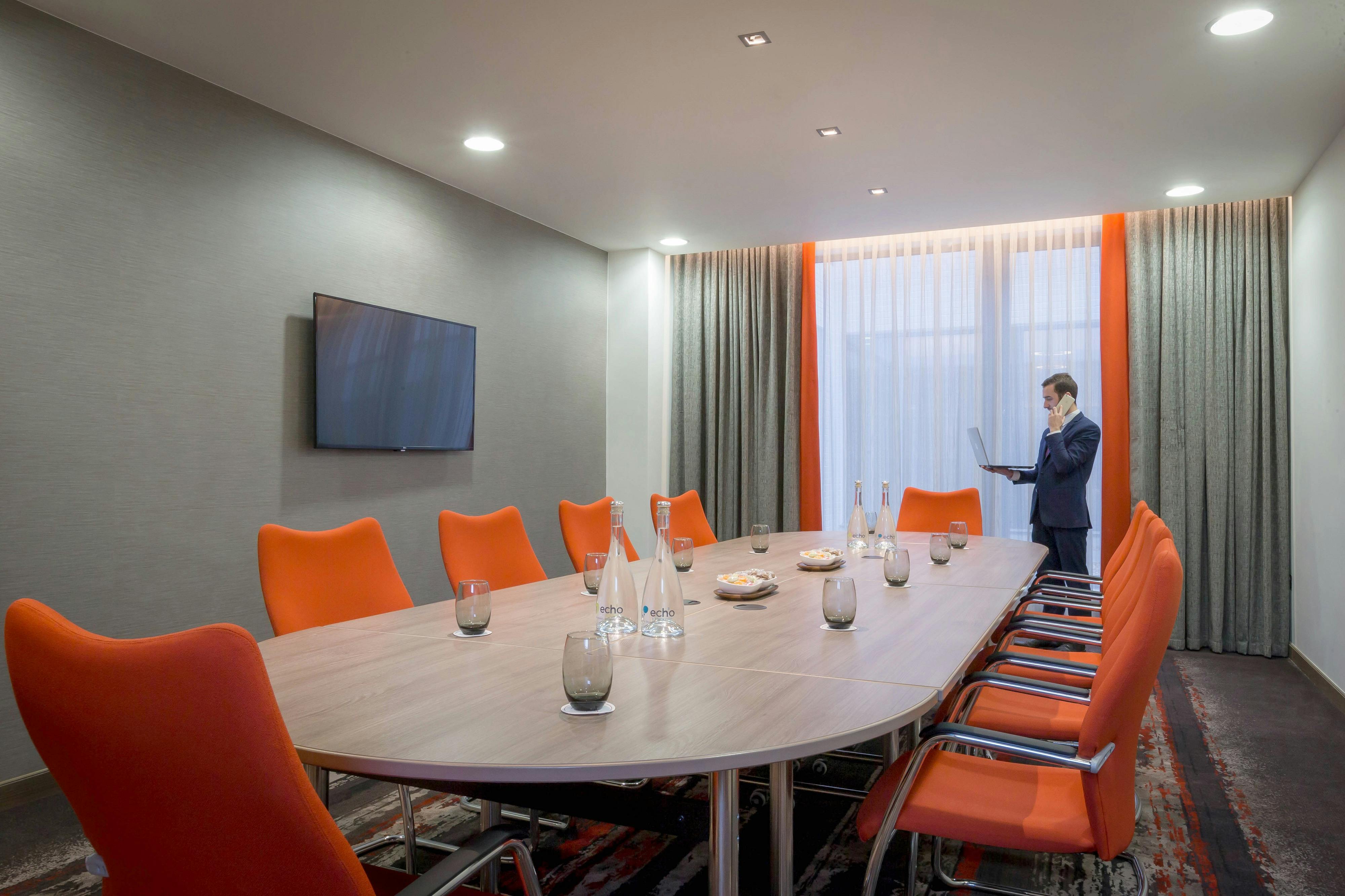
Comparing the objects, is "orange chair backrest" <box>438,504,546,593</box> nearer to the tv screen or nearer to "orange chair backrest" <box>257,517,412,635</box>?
"orange chair backrest" <box>257,517,412,635</box>

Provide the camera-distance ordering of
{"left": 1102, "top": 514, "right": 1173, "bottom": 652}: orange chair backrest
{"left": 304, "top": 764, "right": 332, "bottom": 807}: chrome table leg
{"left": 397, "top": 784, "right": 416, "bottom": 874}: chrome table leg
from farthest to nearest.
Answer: {"left": 397, "top": 784, "right": 416, "bottom": 874}: chrome table leg, {"left": 1102, "top": 514, "right": 1173, "bottom": 652}: orange chair backrest, {"left": 304, "top": 764, "right": 332, "bottom": 807}: chrome table leg

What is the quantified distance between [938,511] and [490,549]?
301cm

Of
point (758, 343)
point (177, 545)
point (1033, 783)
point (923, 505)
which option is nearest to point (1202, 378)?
point (923, 505)

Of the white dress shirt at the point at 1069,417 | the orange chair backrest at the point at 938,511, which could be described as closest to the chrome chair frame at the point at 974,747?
the orange chair backrest at the point at 938,511

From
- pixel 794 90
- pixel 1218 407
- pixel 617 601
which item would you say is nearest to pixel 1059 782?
pixel 617 601

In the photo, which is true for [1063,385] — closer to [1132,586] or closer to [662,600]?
[1132,586]

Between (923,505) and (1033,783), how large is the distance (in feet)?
11.6

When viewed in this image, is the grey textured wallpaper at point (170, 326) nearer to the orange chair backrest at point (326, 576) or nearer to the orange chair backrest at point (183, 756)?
the orange chair backrest at point (326, 576)

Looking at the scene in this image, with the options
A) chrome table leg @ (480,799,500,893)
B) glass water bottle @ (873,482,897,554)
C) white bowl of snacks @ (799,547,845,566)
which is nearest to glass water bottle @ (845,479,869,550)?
glass water bottle @ (873,482,897,554)

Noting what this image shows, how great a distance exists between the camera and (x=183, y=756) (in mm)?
980

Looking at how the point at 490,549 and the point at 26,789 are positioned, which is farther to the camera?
the point at 490,549

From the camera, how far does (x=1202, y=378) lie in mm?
5688

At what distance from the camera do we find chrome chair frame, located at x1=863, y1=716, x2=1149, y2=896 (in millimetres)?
1573

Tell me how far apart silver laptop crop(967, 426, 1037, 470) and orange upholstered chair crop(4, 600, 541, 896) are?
5.25m
